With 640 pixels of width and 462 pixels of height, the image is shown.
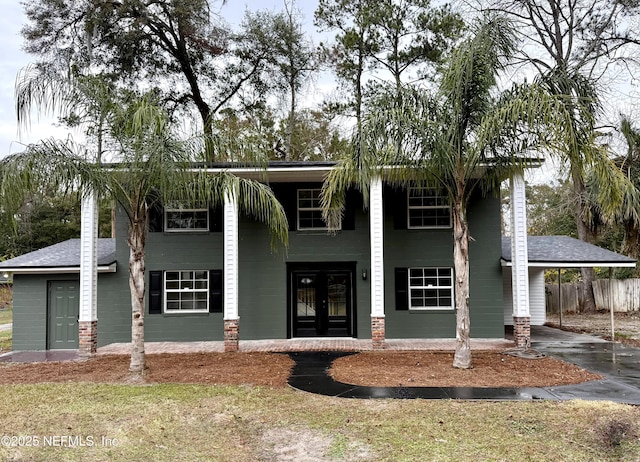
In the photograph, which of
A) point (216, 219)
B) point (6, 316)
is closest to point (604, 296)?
point (216, 219)

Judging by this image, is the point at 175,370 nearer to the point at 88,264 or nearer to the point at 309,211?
the point at 88,264

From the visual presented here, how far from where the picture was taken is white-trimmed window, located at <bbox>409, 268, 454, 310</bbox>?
44.6ft

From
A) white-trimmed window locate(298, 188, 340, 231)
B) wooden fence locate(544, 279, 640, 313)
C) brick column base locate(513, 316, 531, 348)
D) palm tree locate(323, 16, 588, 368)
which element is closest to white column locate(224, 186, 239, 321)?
white-trimmed window locate(298, 188, 340, 231)

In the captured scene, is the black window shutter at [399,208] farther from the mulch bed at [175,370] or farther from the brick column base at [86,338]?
the brick column base at [86,338]

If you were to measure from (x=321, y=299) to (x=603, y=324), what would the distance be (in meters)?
10.7

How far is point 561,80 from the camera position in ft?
28.3

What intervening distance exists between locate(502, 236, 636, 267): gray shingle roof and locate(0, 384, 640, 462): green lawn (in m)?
6.87

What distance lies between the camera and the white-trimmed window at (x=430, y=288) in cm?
1359

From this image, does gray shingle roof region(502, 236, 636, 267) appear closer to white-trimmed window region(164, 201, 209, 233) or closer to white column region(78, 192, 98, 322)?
white-trimmed window region(164, 201, 209, 233)

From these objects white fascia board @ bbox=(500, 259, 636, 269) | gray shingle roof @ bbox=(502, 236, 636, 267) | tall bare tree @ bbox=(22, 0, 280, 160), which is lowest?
white fascia board @ bbox=(500, 259, 636, 269)

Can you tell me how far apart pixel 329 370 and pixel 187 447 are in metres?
4.54

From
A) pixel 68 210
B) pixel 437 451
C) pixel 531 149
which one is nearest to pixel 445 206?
pixel 531 149

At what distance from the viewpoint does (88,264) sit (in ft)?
37.8

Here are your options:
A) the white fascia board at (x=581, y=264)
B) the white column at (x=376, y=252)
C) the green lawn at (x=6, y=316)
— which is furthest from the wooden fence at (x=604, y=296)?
the green lawn at (x=6, y=316)
